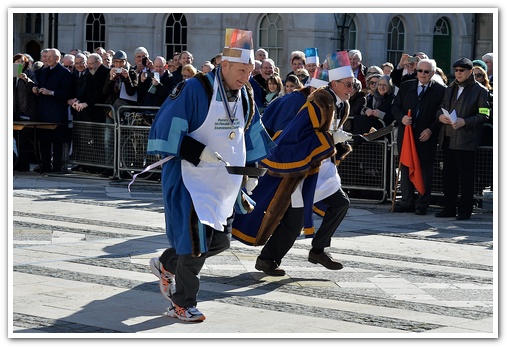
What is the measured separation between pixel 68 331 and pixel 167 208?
A: 120 cm

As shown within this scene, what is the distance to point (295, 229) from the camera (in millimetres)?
9812

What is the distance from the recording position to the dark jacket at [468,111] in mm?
13891

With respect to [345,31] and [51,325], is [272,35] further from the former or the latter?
[51,325]

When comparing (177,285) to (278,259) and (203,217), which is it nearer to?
(203,217)

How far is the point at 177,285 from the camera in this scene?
796 cm

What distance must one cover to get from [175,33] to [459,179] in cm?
1893

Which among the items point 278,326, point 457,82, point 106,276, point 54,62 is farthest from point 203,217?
point 54,62

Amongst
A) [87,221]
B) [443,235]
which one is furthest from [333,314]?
[87,221]

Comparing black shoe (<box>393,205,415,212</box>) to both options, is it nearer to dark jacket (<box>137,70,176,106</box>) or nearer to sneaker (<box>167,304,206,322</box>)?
dark jacket (<box>137,70,176,106</box>)

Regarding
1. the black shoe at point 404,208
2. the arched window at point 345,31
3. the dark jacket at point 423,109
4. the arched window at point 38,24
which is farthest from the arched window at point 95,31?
the black shoe at point 404,208

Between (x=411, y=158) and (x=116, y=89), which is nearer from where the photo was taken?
(x=411, y=158)

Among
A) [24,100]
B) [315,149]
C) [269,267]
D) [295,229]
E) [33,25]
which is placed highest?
[33,25]

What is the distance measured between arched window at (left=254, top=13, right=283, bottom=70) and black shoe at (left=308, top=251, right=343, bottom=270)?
21260mm

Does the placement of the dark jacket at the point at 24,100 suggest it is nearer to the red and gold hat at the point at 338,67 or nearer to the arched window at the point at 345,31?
the red and gold hat at the point at 338,67
